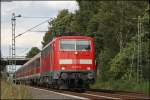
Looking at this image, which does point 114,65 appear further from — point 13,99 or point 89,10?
point 13,99

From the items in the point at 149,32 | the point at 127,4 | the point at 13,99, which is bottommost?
the point at 13,99

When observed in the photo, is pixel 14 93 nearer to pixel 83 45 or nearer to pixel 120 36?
pixel 83 45

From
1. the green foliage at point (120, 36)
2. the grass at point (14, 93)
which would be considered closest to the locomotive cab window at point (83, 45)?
the green foliage at point (120, 36)

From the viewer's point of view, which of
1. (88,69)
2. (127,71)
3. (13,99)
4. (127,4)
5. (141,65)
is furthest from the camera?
(127,4)

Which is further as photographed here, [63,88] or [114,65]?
[114,65]

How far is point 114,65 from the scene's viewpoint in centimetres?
4531

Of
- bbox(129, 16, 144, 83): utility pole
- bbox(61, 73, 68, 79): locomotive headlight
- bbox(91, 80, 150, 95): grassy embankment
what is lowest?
bbox(91, 80, 150, 95): grassy embankment

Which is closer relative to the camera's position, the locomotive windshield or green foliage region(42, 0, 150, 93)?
the locomotive windshield

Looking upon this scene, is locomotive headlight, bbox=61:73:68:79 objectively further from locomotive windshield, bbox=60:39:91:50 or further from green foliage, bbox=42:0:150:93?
green foliage, bbox=42:0:150:93

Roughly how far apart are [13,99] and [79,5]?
5238 cm

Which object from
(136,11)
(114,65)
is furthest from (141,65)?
(136,11)

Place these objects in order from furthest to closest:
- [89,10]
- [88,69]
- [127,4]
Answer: [89,10]
[127,4]
[88,69]

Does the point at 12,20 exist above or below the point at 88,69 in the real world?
above

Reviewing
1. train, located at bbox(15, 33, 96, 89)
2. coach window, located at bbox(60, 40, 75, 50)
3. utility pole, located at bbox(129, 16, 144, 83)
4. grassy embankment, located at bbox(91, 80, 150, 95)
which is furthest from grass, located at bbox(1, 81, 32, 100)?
utility pole, located at bbox(129, 16, 144, 83)
